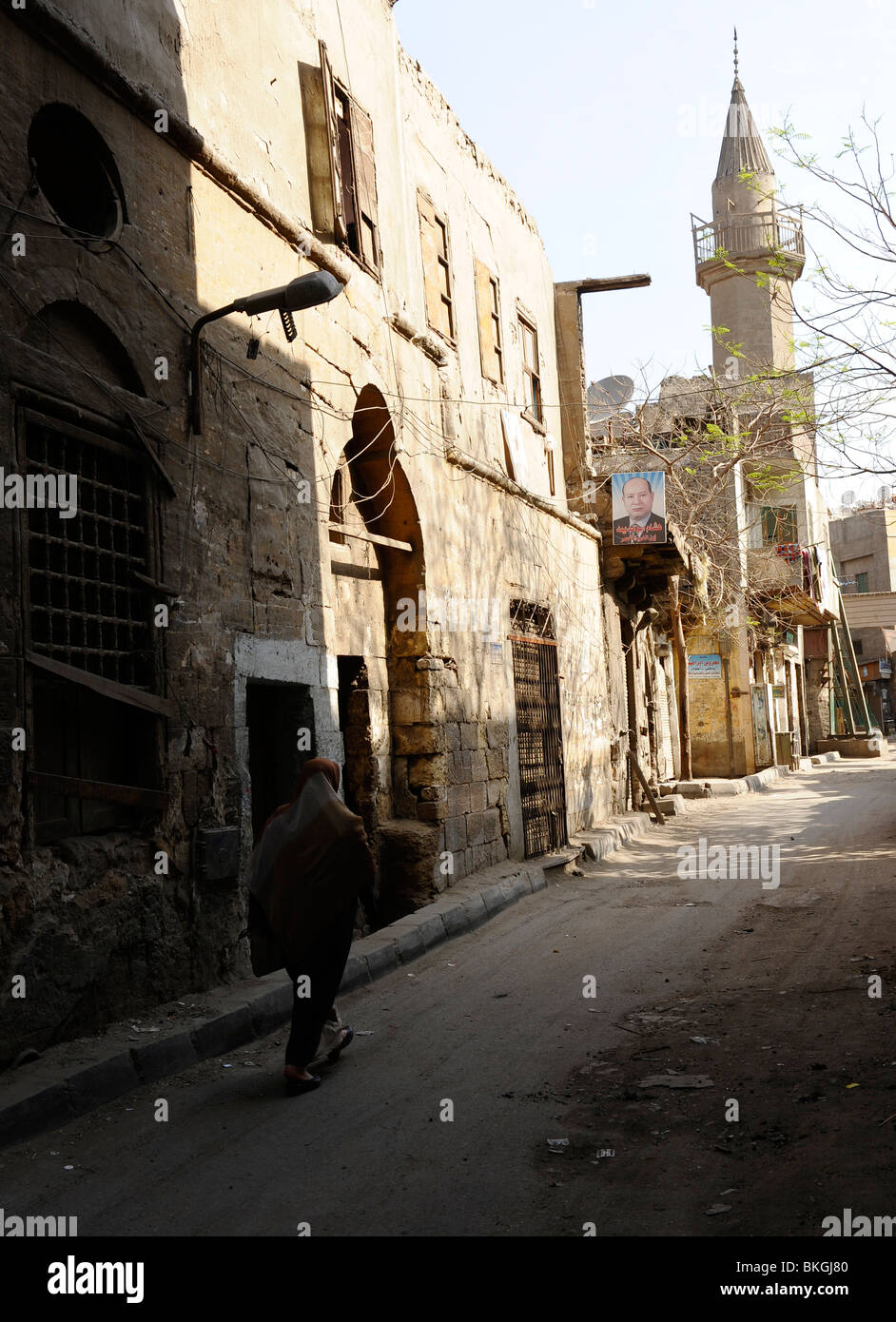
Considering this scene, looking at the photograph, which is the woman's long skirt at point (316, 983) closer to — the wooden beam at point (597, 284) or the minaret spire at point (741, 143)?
the wooden beam at point (597, 284)

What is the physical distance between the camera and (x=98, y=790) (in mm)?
5875

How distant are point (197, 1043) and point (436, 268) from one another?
9072mm

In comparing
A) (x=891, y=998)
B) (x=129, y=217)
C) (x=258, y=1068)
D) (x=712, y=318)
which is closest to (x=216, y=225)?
(x=129, y=217)

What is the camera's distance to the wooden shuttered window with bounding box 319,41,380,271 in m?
9.16

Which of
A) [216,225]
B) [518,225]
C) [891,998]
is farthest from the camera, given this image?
[518,225]

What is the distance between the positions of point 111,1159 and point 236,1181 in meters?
0.63

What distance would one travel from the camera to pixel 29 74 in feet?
18.4

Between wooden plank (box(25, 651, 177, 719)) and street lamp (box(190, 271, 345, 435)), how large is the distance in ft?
5.83

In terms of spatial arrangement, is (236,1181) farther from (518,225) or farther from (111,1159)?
(518,225)

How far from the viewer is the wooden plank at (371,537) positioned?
943cm
